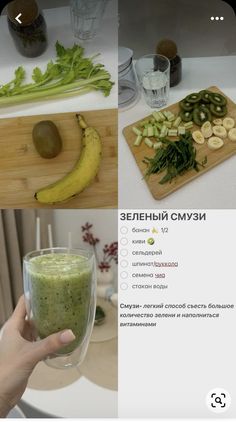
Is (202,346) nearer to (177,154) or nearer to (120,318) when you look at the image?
(120,318)

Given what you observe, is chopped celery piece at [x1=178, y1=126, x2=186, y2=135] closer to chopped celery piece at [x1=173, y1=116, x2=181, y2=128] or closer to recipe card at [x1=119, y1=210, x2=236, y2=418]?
chopped celery piece at [x1=173, y1=116, x2=181, y2=128]

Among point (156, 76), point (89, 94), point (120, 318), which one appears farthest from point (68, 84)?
point (120, 318)

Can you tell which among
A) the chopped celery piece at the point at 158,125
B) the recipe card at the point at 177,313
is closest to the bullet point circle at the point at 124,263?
the recipe card at the point at 177,313

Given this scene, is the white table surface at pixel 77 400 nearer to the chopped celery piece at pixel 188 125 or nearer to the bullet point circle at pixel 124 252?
the bullet point circle at pixel 124 252

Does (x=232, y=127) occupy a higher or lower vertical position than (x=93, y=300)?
higher

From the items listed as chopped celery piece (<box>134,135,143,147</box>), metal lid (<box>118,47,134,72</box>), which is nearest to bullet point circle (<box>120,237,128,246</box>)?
chopped celery piece (<box>134,135,143,147</box>)

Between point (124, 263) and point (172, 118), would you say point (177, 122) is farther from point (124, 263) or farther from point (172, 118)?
point (124, 263)
